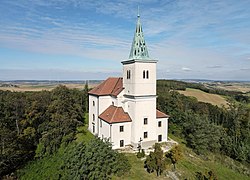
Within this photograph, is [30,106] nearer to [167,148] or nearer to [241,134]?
[167,148]

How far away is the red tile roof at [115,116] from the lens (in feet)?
91.6

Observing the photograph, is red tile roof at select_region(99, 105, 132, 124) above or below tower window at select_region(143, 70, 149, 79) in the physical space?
below

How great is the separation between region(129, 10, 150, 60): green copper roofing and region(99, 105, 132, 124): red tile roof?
7.85 m

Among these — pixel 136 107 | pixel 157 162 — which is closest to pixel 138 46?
pixel 136 107

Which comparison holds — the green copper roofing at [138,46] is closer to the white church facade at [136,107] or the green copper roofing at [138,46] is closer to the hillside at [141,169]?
the white church facade at [136,107]

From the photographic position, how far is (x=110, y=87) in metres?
33.8

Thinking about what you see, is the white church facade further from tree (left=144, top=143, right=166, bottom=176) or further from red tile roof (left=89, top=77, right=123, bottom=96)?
tree (left=144, top=143, right=166, bottom=176)

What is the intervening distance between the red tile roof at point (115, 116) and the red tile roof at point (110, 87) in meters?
2.62

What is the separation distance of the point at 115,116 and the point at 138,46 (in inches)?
396

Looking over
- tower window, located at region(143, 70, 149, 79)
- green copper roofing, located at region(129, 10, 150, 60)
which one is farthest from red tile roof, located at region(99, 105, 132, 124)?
green copper roofing, located at region(129, 10, 150, 60)

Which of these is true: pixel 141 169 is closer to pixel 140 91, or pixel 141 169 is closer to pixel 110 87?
pixel 140 91

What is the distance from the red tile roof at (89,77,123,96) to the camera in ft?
106

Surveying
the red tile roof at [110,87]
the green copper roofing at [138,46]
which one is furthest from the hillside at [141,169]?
the green copper roofing at [138,46]

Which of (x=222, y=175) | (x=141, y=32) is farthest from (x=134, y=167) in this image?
(x=141, y=32)
